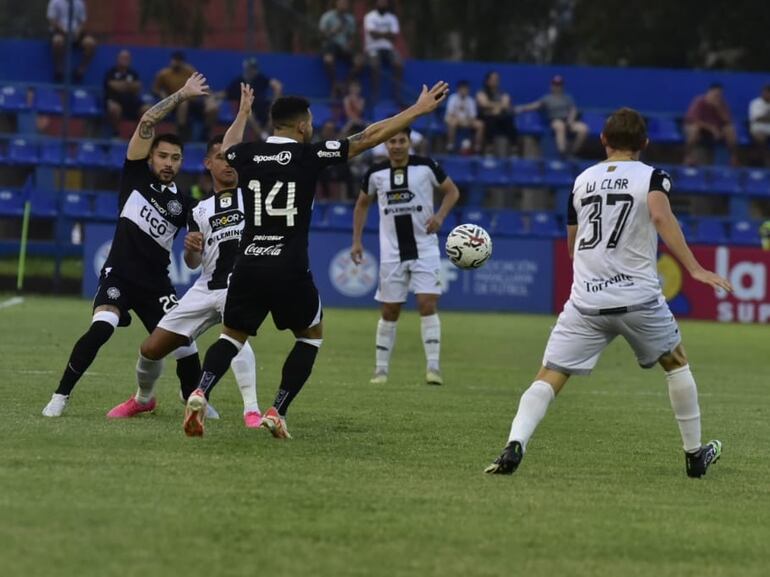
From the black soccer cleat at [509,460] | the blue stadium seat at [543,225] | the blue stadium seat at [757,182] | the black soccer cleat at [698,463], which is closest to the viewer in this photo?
the black soccer cleat at [509,460]

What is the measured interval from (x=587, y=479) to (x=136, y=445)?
2.59 m

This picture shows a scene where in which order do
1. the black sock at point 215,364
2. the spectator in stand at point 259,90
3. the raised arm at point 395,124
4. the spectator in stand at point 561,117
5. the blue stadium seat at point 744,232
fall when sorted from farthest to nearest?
the spectator in stand at point 561,117, the blue stadium seat at point 744,232, the spectator in stand at point 259,90, the black sock at point 215,364, the raised arm at point 395,124

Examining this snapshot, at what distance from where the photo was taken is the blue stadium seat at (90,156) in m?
29.5

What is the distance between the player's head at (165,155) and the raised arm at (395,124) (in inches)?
71.1

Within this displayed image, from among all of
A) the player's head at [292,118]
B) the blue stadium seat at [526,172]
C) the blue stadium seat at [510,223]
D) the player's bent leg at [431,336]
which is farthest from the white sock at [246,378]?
the blue stadium seat at [526,172]

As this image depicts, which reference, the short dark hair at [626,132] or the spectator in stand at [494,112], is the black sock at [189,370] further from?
the spectator in stand at [494,112]

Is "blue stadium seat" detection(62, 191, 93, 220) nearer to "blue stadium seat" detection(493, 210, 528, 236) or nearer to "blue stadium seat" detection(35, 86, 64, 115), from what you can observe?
"blue stadium seat" detection(35, 86, 64, 115)

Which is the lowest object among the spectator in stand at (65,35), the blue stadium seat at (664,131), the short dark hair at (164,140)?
the short dark hair at (164,140)

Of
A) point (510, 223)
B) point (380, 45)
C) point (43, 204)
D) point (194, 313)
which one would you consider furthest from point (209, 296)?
point (380, 45)

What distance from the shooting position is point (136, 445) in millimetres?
8766

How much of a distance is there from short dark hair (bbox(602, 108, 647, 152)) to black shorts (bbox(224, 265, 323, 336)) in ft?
6.93

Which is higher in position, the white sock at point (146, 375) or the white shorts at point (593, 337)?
the white shorts at point (593, 337)

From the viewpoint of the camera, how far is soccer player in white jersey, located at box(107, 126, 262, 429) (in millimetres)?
10164

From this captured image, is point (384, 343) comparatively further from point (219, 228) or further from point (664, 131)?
point (664, 131)
